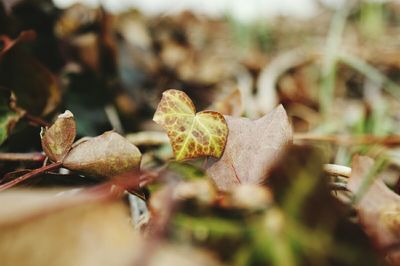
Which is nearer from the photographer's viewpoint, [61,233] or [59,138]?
[61,233]

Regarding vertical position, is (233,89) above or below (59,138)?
below

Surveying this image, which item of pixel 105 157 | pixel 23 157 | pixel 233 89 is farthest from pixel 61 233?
pixel 233 89

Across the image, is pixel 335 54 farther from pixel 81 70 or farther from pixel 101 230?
pixel 101 230

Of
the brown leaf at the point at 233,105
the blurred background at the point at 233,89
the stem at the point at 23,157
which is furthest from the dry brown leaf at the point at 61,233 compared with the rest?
the brown leaf at the point at 233,105

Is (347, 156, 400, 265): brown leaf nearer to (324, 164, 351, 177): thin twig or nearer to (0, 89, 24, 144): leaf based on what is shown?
(324, 164, 351, 177): thin twig

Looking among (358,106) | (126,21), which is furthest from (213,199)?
Result: (126,21)

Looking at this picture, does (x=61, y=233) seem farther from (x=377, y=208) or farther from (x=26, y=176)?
(x=377, y=208)

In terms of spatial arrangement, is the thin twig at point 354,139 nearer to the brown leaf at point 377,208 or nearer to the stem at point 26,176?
the brown leaf at point 377,208
